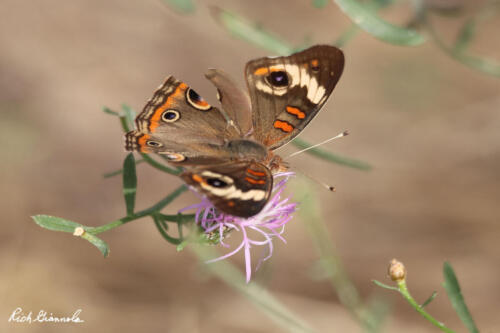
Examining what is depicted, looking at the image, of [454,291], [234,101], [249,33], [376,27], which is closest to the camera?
[454,291]

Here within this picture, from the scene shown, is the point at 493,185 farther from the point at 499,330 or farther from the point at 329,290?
the point at 329,290

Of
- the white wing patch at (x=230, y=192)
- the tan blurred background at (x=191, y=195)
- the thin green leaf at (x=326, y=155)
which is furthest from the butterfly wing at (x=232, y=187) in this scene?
the tan blurred background at (x=191, y=195)

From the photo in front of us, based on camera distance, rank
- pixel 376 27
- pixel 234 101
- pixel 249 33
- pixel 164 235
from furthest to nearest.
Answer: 1. pixel 249 33
2. pixel 234 101
3. pixel 376 27
4. pixel 164 235

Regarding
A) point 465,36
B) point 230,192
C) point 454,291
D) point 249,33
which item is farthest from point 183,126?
point 465,36

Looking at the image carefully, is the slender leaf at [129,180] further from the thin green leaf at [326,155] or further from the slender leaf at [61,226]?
the thin green leaf at [326,155]

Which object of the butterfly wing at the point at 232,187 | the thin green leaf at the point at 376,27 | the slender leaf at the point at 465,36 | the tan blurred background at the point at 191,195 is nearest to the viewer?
the butterfly wing at the point at 232,187

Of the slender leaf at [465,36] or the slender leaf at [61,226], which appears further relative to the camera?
the slender leaf at [465,36]

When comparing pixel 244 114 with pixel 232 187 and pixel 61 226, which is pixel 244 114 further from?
pixel 61 226
